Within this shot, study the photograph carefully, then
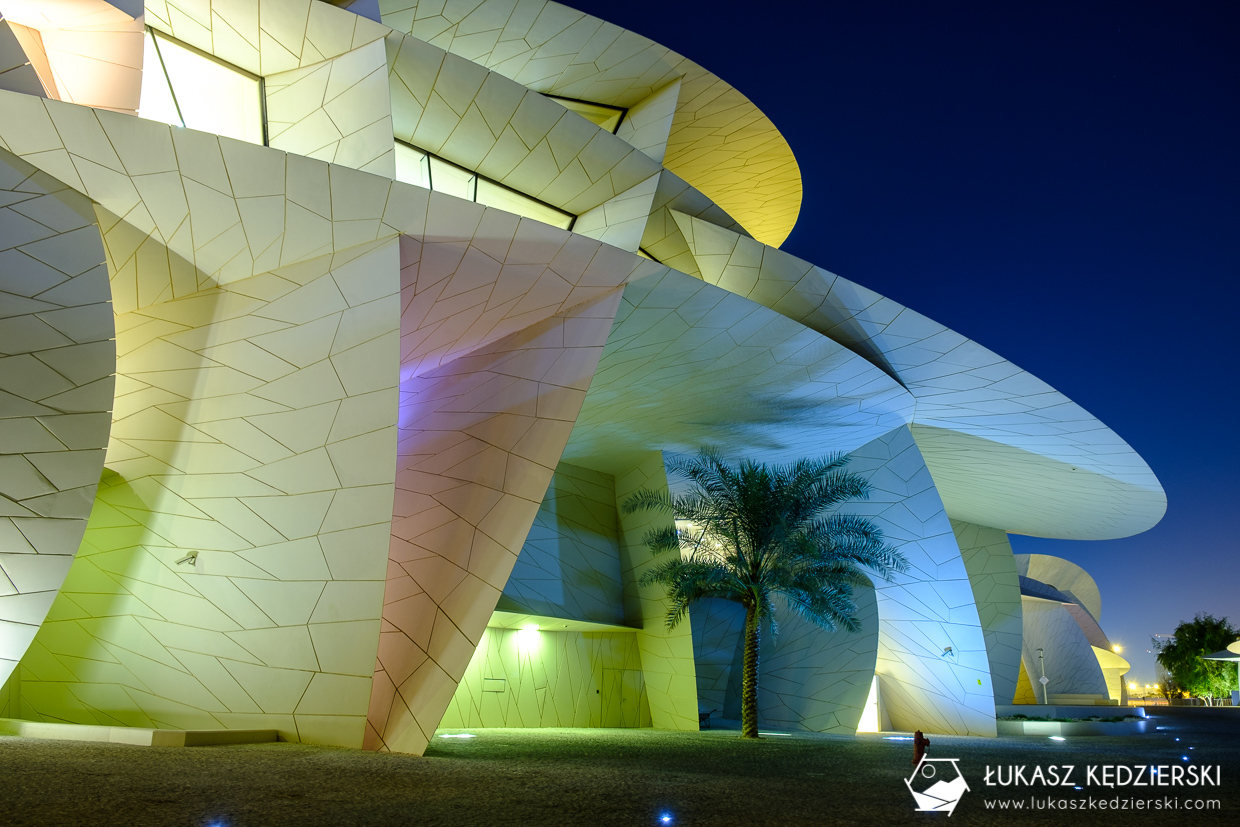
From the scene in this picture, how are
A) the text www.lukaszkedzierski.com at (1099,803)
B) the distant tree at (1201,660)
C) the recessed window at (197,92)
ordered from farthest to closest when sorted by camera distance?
the distant tree at (1201,660), the recessed window at (197,92), the text www.lukaszkedzierski.com at (1099,803)

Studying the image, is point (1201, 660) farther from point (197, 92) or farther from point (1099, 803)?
point (197, 92)

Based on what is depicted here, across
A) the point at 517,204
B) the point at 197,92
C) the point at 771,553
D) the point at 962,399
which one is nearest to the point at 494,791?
the point at 197,92

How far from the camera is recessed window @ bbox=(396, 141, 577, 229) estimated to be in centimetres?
1551

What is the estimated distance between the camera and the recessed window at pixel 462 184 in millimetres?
15508

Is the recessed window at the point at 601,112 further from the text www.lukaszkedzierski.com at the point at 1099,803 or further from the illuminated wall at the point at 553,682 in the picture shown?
the text www.lukaszkedzierski.com at the point at 1099,803

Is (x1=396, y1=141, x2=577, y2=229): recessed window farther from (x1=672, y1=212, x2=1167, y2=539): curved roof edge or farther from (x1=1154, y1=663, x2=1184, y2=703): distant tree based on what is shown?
(x1=1154, y1=663, x2=1184, y2=703): distant tree

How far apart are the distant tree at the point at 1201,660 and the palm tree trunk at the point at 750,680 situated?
4819 centimetres

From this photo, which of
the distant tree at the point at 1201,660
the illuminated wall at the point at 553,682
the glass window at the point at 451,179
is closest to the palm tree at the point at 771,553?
the illuminated wall at the point at 553,682

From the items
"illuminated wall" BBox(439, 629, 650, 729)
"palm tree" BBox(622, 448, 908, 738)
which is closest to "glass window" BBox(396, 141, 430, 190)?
"palm tree" BBox(622, 448, 908, 738)

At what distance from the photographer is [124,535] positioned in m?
12.0

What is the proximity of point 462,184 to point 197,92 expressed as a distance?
4724 mm

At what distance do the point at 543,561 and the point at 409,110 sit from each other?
37.5 feet

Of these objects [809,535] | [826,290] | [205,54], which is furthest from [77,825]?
[809,535]

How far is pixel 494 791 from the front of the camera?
6891 mm
